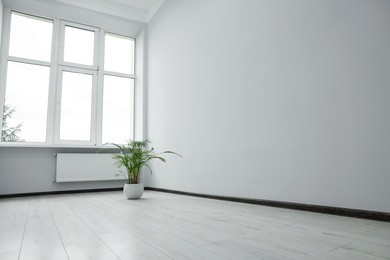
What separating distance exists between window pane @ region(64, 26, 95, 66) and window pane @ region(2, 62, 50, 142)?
1.37ft

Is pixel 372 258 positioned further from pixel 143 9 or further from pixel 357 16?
pixel 143 9

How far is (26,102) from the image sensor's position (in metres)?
3.75

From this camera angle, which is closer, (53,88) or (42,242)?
(42,242)

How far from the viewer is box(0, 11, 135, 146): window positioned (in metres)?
3.70

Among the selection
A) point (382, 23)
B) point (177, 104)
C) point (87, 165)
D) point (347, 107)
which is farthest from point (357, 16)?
point (87, 165)

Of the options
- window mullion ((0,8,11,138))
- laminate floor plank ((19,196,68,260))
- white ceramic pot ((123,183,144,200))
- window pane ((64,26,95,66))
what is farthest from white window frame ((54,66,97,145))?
laminate floor plank ((19,196,68,260))

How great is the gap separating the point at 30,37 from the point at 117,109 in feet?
5.17

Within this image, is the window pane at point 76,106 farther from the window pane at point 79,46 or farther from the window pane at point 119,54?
the window pane at point 119,54

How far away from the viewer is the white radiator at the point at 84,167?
12.0 feet

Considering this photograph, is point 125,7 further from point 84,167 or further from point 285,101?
point 285,101

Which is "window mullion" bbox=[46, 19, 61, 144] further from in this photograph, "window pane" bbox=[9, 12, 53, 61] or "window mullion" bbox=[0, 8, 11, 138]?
"window mullion" bbox=[0, 8, 11, 138]

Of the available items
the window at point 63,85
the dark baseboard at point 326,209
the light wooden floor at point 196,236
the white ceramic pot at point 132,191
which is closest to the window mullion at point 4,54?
the window at point 63,85

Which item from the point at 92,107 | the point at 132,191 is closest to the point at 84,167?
the point at 92,107

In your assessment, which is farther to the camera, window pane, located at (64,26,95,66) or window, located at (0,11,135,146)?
window pane, located at (64,26,95,66)
